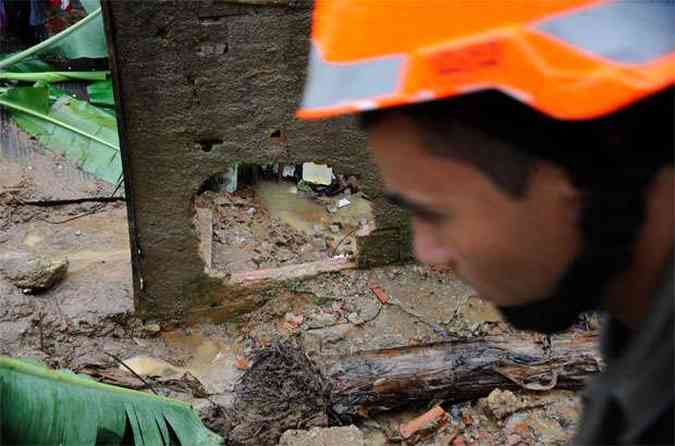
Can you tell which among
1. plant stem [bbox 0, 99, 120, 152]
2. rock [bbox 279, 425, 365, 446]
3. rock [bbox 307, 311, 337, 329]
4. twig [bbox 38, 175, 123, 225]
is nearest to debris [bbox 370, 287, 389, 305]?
rock [bbox 307, 311, 337, 329]

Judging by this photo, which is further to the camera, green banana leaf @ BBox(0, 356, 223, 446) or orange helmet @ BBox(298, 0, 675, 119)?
green banana leaf @ BBox(0, 356, 223, 446)

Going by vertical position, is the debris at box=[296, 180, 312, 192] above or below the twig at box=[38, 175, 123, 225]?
below

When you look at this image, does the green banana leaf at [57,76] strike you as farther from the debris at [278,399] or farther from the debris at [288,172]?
the debris at [278,399]

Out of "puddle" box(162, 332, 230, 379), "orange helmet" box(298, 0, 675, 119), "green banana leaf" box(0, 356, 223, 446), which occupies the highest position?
"orange helmet" box(298, 0, 675, 119)

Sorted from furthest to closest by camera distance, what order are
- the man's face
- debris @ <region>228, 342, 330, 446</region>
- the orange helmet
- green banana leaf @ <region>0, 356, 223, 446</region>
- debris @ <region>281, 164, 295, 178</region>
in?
debris @ <region>281, 164, 295, 178</region>, debris @ <region>228, 342, 330, 446</region>, green banana leaf @ <region>0, 356, 223, 446</region>, the man's face, the orange helmet

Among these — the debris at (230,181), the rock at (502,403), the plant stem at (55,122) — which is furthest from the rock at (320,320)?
the plant stem at (55,122)

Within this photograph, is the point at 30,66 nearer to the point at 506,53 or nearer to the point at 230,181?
the point at 230,181

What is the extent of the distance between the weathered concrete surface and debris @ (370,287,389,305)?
0.72 metres

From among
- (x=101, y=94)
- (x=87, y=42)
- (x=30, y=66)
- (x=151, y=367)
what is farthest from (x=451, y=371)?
(x=30, y=66)

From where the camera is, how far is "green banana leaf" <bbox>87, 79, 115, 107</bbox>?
845cm

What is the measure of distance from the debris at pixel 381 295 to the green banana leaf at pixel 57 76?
468 centimetres

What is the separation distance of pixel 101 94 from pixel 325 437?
5.33m

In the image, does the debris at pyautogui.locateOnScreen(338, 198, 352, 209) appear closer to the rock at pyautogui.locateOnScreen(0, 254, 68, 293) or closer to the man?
the rock at pyautogui.locateOnScreen(0, 254, 68, 293)

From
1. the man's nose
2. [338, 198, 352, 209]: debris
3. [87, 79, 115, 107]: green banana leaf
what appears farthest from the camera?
[87, 79, 115, 107]: green banana leaf
